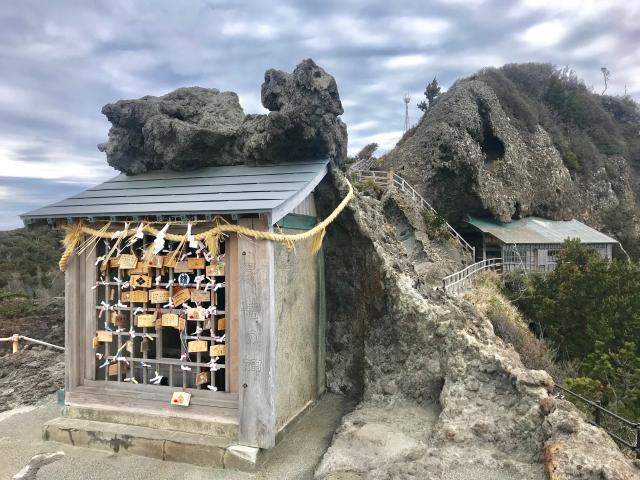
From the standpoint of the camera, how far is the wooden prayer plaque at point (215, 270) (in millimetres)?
4953

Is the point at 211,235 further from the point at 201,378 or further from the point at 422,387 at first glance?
the point at 422,387

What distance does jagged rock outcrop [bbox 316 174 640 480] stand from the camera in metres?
3.93

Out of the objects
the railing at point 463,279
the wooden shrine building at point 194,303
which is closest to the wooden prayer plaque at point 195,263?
the wooden shrine building at point 194,303

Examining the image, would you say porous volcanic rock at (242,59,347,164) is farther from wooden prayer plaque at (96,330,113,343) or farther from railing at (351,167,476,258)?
railing at (351,167,476,258)

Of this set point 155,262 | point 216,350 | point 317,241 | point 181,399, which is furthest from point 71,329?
point 317,241

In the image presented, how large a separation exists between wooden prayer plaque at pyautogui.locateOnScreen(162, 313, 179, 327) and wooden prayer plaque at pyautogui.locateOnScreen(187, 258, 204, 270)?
59 cm

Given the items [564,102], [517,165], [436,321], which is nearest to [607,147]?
[564,102]

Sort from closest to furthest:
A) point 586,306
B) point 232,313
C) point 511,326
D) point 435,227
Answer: point 232,313
point 511,326
point 586,306
point 435,227

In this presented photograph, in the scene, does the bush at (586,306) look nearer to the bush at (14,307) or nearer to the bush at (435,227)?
the bush at (435,227)

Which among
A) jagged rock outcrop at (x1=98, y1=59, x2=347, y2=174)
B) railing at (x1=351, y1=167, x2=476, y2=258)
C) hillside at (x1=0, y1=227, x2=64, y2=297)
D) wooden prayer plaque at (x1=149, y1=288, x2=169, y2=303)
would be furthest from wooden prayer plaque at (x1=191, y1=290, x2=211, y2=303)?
hillside at (x1=0, y1=227, x2=64, y2=297)

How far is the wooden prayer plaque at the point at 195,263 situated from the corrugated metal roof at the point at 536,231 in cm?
2185

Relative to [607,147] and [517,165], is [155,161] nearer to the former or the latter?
[517,165]

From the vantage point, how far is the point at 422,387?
5488 mm

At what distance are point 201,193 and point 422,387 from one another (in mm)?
3481
